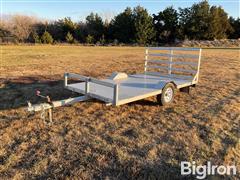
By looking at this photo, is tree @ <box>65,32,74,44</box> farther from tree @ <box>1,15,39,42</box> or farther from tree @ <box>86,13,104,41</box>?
tree @ <box>1,15,39,42</box>

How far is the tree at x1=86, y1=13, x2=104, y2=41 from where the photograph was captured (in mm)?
46312

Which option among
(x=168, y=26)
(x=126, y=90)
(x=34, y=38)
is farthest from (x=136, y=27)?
(x=126, y=90)

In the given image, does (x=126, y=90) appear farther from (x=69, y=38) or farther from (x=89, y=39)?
(x=69, y=38)

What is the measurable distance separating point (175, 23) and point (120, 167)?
144ft

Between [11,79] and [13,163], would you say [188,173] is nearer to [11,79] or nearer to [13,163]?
[13,163]

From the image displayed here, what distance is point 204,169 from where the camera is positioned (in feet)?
9.36

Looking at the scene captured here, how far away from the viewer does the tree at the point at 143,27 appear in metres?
41.5

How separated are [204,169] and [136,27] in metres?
41.2

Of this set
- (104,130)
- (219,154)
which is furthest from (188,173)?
(104,130)

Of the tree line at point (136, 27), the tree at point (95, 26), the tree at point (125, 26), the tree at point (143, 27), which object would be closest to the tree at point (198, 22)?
the tree line at point (136, 27)

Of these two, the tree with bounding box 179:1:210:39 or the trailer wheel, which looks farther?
the tree with bounding box 179:1:210:39

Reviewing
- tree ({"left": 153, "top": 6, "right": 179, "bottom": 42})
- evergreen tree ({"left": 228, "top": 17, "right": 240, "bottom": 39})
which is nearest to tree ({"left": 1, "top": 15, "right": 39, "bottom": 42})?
tree ({"left": 153, "top": 6, "right": 179, "bottom": 42})

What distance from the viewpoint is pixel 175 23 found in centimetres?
4284

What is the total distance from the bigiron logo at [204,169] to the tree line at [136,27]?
4023 centimetres
